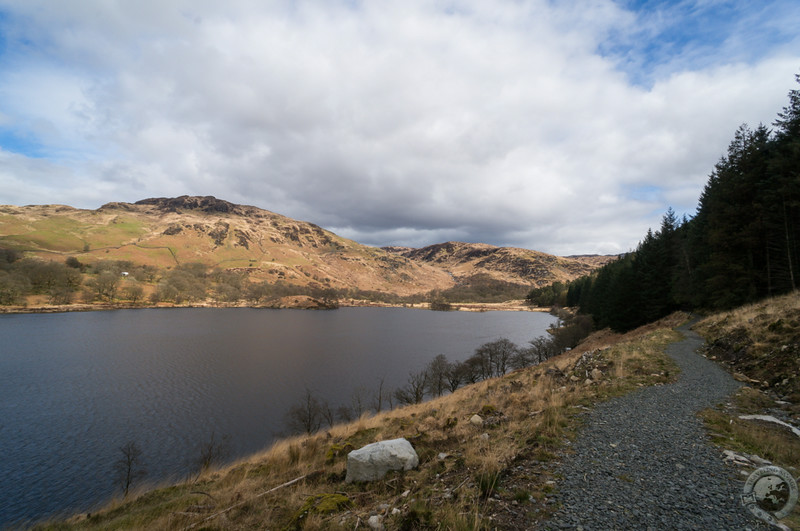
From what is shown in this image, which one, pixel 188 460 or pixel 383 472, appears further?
pixel 188 460

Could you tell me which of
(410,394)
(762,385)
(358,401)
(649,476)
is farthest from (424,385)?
(649,476)

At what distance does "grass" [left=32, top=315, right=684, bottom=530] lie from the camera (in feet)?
20.2

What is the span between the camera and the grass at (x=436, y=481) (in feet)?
20.2

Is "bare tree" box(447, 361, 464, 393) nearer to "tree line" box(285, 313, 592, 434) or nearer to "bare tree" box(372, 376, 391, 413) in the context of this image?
"tree line" box(285, 313, 592, 434)

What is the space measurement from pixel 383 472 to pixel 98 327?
337 ft

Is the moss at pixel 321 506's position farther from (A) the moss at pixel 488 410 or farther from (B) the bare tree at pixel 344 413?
(B) the bare tree at pixel 344 413

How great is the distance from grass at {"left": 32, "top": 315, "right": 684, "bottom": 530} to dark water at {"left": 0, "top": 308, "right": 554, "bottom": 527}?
1085 centimetres

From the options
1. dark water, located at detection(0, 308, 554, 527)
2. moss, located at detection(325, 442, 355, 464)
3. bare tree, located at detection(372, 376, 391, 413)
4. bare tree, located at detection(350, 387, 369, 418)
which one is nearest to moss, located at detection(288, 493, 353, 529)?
moss, located at detection(325, 442, 355, 464)

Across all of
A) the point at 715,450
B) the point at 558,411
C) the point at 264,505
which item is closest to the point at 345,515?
the point at 264,505

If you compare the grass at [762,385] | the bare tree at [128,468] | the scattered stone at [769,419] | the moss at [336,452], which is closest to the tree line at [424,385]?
the bare tree at [128,468]

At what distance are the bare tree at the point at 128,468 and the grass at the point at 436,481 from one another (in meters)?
7.39

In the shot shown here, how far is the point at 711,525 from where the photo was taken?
461 cm

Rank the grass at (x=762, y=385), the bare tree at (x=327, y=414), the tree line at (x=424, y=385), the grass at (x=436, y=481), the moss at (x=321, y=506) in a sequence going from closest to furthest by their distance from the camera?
the grass at (x=436, y=481), the grass at (x=762, y=385), the moss at (x=321, y=506), the bare tree at (x=327, y=414), the tree line at (x=424, y=385)

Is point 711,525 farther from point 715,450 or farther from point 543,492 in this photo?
point 715,450
